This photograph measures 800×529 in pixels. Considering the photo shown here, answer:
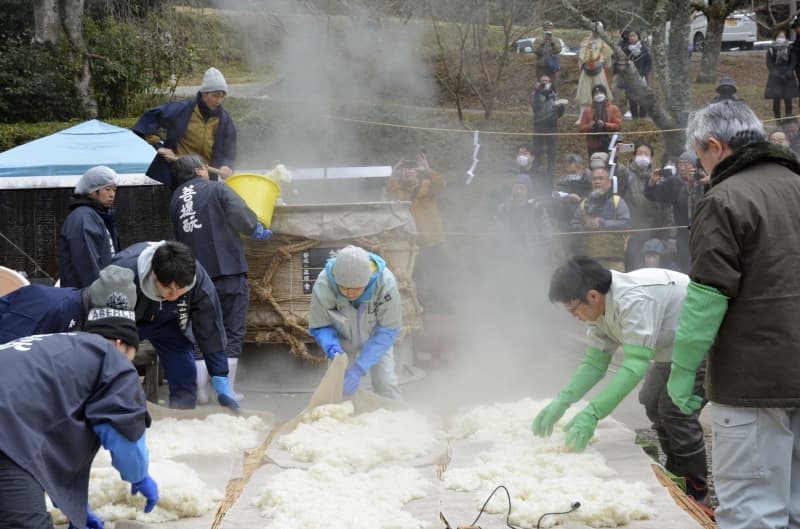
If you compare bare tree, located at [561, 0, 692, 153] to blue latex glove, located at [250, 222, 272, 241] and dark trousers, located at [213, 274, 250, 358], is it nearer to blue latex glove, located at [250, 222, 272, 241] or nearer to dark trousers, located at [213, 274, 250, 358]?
blue latex glove, located at [250, 222, 272, 241]

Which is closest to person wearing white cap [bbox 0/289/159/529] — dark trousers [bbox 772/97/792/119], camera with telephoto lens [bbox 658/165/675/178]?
camera with telephoto lens [bbox 658/165/675/178]

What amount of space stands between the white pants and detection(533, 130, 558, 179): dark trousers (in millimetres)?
8279

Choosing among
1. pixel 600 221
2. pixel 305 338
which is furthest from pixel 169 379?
pixel 600 221

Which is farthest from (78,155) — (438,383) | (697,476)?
(697,476)

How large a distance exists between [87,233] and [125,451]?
9.17 ft

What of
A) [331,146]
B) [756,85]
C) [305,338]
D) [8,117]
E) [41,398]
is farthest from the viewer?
[756,85]

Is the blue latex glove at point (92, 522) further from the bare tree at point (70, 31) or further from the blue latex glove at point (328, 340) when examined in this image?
the bare tree at point (70, 31)

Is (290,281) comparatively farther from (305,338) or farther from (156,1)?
(156,1)

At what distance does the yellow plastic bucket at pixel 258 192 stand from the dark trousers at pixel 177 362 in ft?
4.41

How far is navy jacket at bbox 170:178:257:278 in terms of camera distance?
618 cm

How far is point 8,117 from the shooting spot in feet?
47.6

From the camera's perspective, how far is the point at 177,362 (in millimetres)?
5512

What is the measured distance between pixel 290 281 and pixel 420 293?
2.04 m

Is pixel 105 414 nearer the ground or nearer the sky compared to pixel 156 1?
nearer the ground
